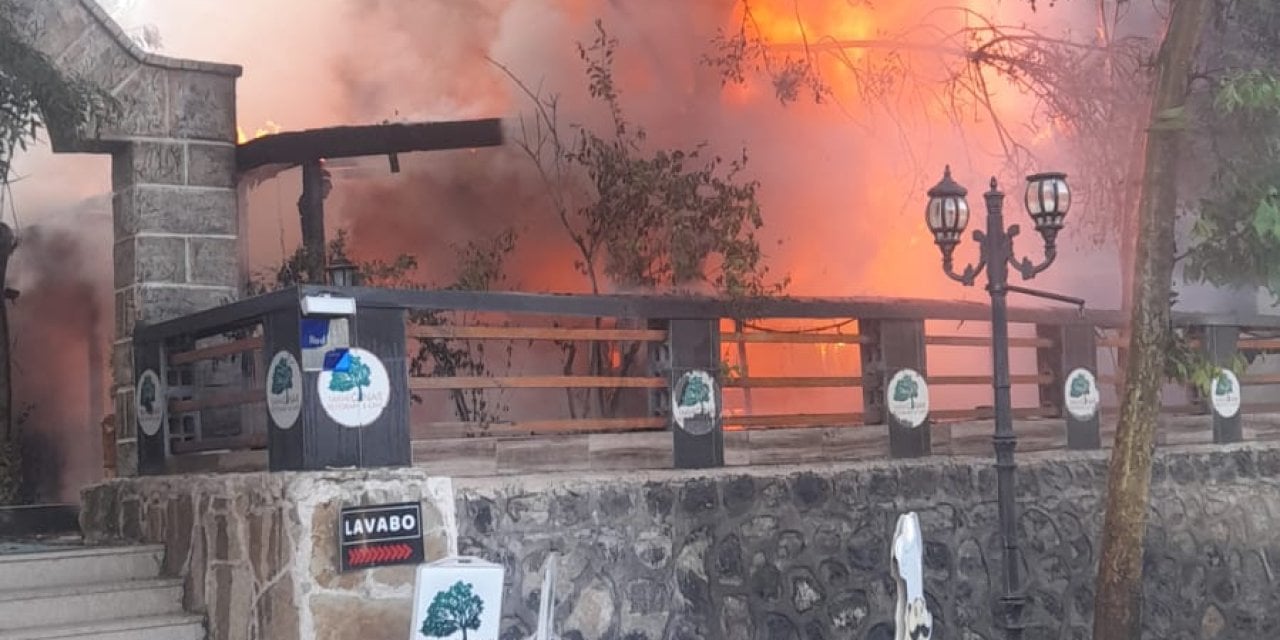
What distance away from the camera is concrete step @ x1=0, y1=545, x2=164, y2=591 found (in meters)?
8.31

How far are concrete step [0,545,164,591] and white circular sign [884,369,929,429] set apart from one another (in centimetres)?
521

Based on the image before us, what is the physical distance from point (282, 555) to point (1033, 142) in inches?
376

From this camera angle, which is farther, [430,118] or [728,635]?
[430,118]

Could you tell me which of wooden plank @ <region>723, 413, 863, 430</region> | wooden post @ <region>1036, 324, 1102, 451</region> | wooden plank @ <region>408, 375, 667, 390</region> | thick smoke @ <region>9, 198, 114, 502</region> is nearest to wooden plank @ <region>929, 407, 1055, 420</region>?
wooden post @ <region>1036, 324, 1102, 451</region>

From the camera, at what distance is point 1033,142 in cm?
1425

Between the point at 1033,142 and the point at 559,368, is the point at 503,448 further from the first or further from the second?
the point at 1033,142

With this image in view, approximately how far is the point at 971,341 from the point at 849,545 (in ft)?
7.15

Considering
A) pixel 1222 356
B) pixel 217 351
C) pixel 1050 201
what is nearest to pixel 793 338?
pixel 1050 201

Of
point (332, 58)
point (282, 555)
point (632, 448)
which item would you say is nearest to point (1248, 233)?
point (632, 448)

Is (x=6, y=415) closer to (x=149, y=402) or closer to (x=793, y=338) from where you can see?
(x=149, y=402)

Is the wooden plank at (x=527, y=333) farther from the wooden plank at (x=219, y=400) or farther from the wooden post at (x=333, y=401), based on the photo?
the wooden plank at (x=219, y=400)

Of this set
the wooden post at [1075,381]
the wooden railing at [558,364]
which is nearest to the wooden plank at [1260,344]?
the wooden railing at [558,364]

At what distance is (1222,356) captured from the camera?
40.8 ft

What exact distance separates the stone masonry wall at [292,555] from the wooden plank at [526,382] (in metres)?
0.68
